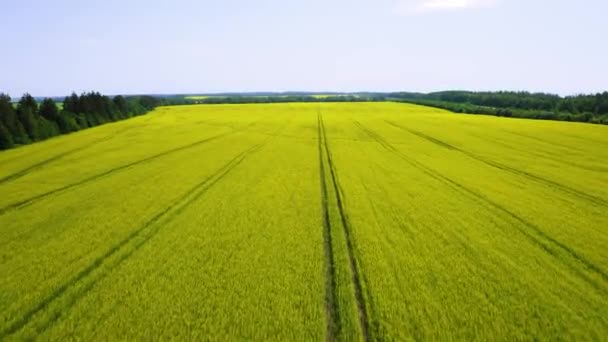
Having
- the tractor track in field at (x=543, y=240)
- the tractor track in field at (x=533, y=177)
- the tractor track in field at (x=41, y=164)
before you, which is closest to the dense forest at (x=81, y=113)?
the tractor track in field at (x=41, y=164)

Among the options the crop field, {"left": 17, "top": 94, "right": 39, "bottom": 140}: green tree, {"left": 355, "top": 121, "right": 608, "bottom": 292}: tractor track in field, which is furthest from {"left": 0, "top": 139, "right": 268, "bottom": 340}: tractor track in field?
{"left": 17, "top": 94, "right": 39, "bottom": 140}: green tree

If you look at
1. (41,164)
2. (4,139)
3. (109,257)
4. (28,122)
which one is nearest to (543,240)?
(109,257)

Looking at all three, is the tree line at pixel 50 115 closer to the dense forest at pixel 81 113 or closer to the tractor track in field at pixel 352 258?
the dense forest at pixel 81 113

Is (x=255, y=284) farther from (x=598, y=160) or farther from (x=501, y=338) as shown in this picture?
(x=598, y=160)

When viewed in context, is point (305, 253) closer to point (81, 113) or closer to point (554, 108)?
point (81, 113)

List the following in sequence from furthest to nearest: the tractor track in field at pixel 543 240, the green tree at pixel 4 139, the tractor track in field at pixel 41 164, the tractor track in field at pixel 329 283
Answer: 1. the green tree at pixel 4 139
2. the tractor track in field at pixel 41 164
3. the tractor track in field at pixel 543 240
4. the tractor track in field at pixel 329 283

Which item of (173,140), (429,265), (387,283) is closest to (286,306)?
(387,283)
